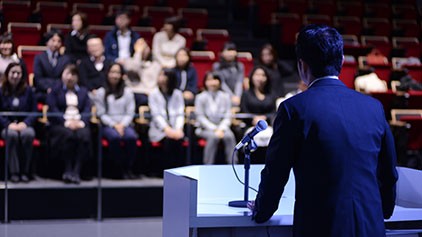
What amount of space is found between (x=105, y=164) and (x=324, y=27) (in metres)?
4.32

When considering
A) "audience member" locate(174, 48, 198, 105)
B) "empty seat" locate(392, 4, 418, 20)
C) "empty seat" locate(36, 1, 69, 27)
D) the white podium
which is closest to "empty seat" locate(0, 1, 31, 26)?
"empty seat" locate(36, 1, 69, 27)

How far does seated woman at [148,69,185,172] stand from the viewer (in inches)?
262

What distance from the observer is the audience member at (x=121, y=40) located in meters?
8.20

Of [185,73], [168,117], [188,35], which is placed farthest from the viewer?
[188,35]

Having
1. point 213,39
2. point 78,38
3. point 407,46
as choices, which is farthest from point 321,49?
point 407,46

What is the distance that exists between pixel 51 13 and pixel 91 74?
221 centimetres

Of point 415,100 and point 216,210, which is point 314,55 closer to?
point 216,210

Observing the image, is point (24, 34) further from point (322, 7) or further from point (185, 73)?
point (322, 7)

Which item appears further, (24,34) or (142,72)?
(24,34)

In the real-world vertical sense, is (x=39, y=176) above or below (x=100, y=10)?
below

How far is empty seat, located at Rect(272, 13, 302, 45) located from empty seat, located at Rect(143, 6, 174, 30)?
4.97ft

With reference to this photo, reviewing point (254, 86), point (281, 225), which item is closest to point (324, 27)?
point (281, 225)

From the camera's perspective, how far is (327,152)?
253 centimetres

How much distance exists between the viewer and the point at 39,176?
21.0 feet
